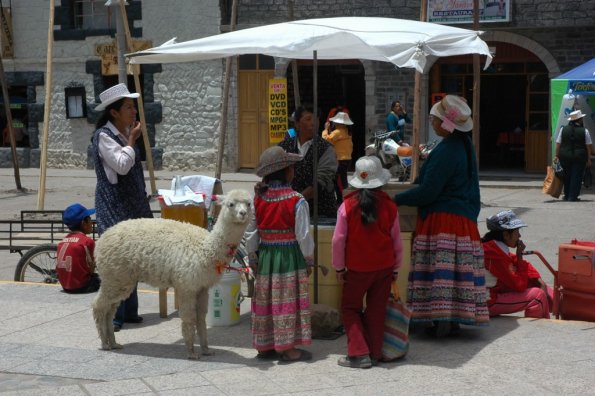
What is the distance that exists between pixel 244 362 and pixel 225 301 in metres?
1.08

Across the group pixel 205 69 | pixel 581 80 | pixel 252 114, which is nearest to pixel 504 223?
pixel 581 80

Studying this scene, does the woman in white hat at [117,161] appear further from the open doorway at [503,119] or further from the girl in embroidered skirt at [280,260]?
the open doorway at [503,119]

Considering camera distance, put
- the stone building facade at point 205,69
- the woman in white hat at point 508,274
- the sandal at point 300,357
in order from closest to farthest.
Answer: the sandal at point 300,357 → the woman in white hat at point 508,274 → the stone building facade at point 205,69

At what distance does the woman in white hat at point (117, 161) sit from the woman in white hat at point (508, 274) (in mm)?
2855

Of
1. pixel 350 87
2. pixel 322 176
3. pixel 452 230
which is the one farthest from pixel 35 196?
pixel 452 230

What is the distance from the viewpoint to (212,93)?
2377 centimetres

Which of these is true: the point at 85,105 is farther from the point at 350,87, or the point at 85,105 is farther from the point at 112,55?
the point at 350,87

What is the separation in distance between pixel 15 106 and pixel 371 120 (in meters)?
10.7

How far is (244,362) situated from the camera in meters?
6.52

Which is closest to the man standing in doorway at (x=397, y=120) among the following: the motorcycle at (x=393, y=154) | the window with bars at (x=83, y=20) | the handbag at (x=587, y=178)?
the motorcycle at (x=393, y=154)

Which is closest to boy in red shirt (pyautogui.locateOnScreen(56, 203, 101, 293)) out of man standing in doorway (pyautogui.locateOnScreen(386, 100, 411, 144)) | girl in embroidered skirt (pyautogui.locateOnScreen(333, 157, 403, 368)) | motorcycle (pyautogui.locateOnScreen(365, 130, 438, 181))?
girl in embroidered skirt (pyautogui.locateOnScreen(333, 157, 403, 368))

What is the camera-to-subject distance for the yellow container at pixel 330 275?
7.02 m

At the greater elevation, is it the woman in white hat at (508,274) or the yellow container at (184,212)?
the yellow container at (184,212)

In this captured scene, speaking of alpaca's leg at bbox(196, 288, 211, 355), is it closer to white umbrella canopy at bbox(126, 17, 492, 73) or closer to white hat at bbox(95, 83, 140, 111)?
white hat at bbox(95, 83, 140, 111)
